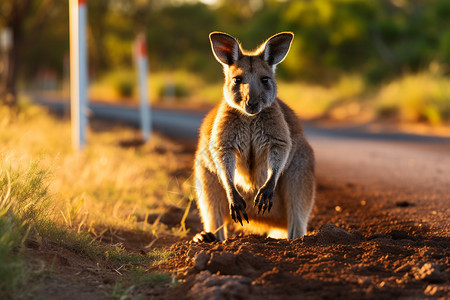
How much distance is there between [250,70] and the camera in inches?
184

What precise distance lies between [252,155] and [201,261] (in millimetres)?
1292

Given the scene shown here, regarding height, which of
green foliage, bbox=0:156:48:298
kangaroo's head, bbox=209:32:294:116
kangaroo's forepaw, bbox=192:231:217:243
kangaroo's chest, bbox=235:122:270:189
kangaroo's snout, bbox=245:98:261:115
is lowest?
kangaroo's forepaw, bbox=192:231:217:243

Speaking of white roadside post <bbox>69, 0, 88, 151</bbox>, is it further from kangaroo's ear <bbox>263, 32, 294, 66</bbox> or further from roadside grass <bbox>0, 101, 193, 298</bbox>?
kangaroo's ear <bbox>263, 32, 294, 66</bbox>

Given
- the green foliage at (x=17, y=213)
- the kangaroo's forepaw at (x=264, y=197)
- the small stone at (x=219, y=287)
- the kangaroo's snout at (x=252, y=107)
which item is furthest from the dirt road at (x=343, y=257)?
the kangaroo's snout at (x=252, y=107)

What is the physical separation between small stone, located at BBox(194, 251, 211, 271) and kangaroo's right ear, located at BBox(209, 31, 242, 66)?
181 cm

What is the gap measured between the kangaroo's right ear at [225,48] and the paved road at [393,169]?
6.76ft

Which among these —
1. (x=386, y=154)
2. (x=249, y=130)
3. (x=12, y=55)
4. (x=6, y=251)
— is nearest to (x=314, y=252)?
(x=249, y=130)

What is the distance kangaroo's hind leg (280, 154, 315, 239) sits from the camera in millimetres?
4691

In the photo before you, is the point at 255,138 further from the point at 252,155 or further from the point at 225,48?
the point at 225,48

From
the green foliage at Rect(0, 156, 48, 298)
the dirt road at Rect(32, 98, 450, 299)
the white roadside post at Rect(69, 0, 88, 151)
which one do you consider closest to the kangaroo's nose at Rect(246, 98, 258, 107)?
the dirt road at Rect(32, 98, 450, 299)

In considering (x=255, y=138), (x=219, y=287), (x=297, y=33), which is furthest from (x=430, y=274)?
(x=297, y=33)

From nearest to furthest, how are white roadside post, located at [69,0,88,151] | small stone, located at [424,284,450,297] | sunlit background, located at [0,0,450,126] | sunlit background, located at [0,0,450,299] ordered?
small stone, located at [424,284,450,297], sunlit background, located at [0,0,450,299], white roadside post, located at [69,0,88,151], sunlit background, located at [0,0,450,126]

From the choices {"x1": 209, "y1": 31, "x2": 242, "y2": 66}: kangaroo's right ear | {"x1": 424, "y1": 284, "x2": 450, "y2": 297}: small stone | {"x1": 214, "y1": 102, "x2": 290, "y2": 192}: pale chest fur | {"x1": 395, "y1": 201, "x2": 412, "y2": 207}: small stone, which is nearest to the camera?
{"x1": 424, "y1": 284, "x2": 450, "y2": 297}: small stone

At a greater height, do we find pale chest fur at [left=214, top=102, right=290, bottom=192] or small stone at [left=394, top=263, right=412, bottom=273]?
pale chest fur at [left=214, top=102, right=290, bottom=192]
